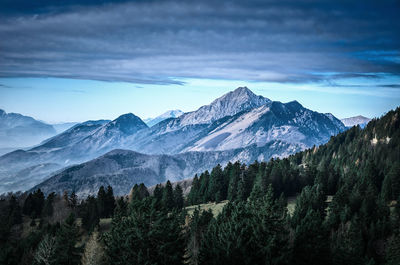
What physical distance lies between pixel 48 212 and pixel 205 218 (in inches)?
2672

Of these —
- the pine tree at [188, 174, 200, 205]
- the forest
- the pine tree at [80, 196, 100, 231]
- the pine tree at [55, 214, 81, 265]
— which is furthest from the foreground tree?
the pine tree at [188, 174, 200, 205]

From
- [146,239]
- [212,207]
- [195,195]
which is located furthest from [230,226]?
[195,195]

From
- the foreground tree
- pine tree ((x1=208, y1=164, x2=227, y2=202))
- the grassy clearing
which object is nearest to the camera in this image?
the foreground tree

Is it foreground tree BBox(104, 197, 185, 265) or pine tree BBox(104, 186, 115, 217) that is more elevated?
foreground tree BBox(104, 197, 185, 265)

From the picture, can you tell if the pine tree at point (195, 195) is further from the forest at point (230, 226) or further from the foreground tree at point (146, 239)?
the foreground tree at point (146, 239)

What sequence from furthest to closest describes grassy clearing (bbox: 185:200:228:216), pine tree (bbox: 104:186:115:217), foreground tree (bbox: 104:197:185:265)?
pine tree (bbox: 104:186:115:217) < grassy clearing (bbox: 185:200:228:216) < foreground tree (bbox: 104:197:185:265)

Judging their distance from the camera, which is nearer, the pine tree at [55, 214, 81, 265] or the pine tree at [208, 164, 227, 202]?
the pine tree at [55, 214, 81, 265]

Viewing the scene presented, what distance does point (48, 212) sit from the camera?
116125 millimetres

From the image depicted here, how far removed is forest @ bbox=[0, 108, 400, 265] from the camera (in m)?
38.6

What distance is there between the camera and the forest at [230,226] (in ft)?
127

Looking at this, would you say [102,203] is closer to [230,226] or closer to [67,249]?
[67,249]

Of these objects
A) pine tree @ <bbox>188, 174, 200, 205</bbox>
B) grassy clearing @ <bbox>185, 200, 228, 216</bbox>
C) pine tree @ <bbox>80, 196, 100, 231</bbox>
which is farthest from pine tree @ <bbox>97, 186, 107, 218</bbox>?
pine tree @ <bbox>188, 174, 200, 205</bbox>

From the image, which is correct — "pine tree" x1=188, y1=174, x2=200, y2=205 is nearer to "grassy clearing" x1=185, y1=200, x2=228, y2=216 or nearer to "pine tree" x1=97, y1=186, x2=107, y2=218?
"grassy clearing" x1=185, y1=200, x2=228, y2=216

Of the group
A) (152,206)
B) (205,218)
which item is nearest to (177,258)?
(152,206)
